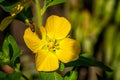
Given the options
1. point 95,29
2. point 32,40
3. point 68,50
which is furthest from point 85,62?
point 95,29

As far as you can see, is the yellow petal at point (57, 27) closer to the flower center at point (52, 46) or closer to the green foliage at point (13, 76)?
the flower center at point (52, 46)

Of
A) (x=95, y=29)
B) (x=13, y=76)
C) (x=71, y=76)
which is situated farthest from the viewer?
(x=95, y=29)

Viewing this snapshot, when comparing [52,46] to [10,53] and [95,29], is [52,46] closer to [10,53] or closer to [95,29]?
[10,53]

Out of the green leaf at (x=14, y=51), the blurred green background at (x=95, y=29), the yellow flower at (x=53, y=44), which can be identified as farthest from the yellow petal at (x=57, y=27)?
the blurred green background at (x=95, y=29)

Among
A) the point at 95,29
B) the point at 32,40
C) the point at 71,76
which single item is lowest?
the point at 95,29

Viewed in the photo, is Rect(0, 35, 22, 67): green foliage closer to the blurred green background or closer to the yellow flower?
the yellow flower

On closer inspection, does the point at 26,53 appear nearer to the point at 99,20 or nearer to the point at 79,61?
the point at 99,20

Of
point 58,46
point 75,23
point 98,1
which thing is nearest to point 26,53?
point 75,23
